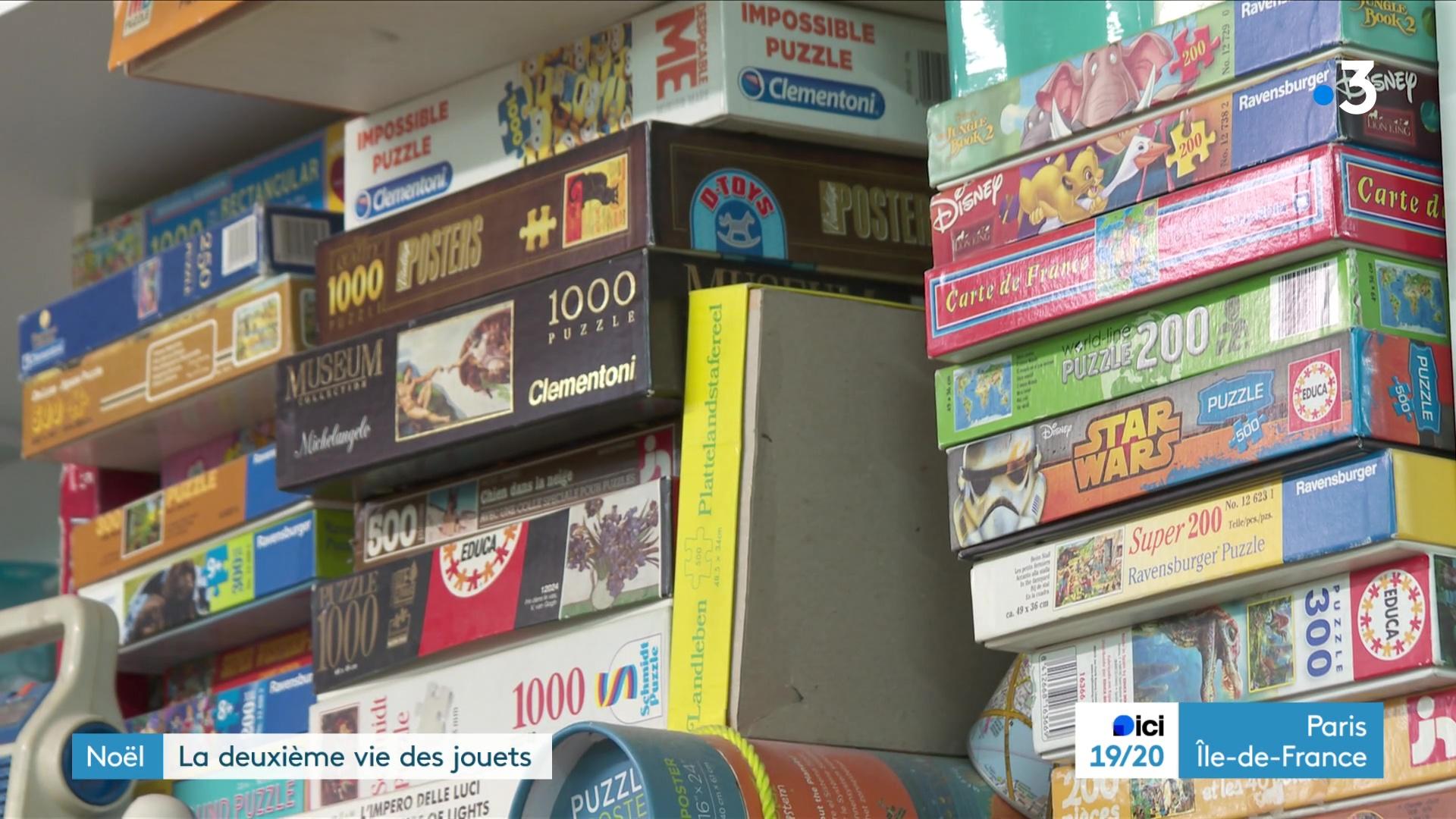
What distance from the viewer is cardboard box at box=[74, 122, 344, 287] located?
1602 millimetres

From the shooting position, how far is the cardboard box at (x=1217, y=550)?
0.84 m

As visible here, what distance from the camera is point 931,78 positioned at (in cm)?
127

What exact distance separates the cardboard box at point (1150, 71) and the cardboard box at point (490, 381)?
0.62 feet

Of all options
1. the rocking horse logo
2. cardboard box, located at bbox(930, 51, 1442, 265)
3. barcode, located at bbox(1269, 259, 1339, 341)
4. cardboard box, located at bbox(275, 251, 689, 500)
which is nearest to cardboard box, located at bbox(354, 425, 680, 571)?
cardboard box, located at bbox(275, 251, 689, 500)

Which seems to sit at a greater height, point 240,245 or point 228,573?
point 240,245

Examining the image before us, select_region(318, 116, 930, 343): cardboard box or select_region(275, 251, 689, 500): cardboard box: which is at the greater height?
select_region(318, 116, 930, 343): cardboard box

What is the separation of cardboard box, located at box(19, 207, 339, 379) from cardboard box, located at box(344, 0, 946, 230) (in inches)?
5.7

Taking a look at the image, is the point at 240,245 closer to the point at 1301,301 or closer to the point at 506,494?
the point at 506,494

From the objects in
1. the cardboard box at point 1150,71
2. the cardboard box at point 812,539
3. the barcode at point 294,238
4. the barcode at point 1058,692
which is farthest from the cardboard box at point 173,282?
the barcode at point 1058,692

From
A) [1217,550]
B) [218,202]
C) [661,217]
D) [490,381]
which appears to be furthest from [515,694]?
[218,202]

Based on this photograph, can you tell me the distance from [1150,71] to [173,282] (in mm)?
887

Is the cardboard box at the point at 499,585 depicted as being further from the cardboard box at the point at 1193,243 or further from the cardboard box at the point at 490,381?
the cardboard box at the point at 1193,243

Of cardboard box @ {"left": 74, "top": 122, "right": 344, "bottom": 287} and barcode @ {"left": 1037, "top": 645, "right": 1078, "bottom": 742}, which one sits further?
cardboard box @ {"left": 74, "top": 122, "right": 344, "bottom": 287}

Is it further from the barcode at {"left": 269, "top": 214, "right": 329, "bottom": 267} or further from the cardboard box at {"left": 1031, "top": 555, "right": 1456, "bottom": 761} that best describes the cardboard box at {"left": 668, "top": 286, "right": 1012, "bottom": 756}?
the barcode at {"left": 269, "top": 214, "right": 329, "bottom": 267}
